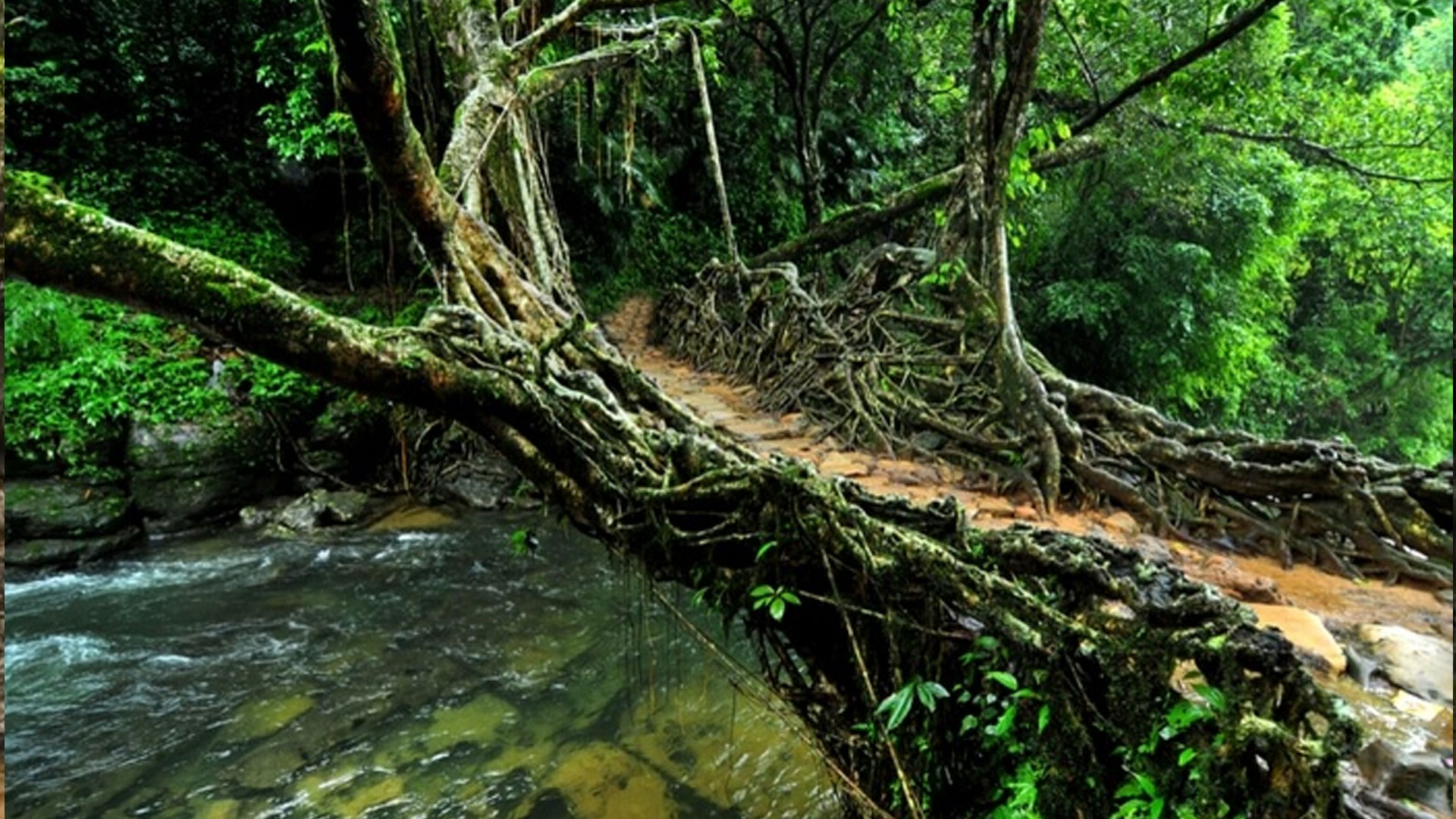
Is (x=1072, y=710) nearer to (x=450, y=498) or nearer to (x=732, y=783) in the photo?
(x=732, y=783)

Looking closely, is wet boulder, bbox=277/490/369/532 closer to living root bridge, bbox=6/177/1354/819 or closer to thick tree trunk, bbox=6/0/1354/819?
thick tree trunk, bbox=6/0/1354/819

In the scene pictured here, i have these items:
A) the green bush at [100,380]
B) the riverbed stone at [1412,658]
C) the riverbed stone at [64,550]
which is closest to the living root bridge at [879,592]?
the riverbed stone at [1412,658]

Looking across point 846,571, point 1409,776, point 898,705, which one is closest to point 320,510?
A: point 846,571

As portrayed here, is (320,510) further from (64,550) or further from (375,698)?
(375,698)

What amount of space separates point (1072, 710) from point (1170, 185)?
9.05m

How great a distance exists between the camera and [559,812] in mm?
3381

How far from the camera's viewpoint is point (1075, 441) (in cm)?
459

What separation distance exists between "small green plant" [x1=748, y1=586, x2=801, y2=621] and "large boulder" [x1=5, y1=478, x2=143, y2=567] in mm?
6508

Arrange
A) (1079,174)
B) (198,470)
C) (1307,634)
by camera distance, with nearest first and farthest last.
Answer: (1307,634) < (198,470) < (1079,174)

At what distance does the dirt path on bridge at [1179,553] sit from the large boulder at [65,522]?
5.22 meters

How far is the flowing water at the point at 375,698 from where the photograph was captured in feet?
11.6

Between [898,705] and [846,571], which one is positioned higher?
[846,571]

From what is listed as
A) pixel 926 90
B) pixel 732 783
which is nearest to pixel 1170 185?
pixel 926 90

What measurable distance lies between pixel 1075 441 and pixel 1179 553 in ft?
2.88
